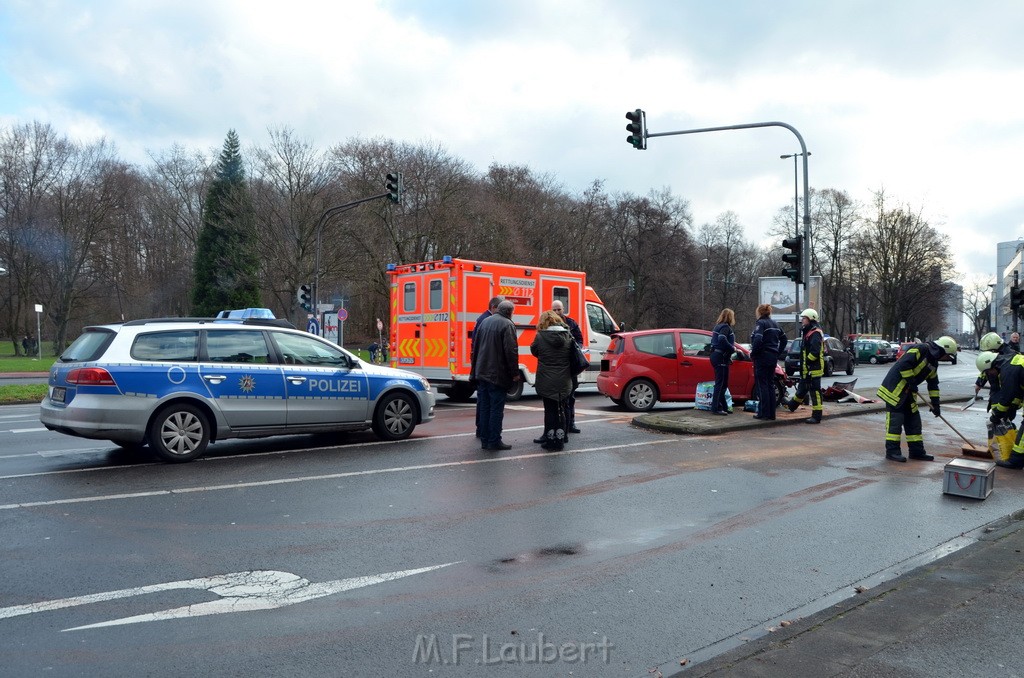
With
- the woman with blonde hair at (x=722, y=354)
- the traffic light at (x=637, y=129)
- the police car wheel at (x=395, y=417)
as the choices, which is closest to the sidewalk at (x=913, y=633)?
the police car wheel at (x=395, y=417)

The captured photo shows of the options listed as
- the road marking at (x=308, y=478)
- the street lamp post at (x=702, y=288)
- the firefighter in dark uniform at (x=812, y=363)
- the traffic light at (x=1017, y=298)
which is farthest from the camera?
the street lamp post at (x=702, y=288)

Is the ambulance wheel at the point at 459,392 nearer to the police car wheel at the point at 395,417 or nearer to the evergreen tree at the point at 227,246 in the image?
the police car wheel at the point at 395,417

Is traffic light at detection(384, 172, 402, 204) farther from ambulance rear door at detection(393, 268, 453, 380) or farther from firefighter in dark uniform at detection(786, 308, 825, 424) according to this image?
firefighter in dark uniform at detection(786, 308, 825, 424)

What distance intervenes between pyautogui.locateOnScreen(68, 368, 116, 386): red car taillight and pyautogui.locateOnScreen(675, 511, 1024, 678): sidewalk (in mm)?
7087

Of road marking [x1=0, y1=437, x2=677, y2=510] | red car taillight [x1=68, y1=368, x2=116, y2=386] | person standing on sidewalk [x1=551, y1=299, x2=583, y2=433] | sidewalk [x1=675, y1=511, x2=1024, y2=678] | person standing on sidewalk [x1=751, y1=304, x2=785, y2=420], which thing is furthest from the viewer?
person standing on sidewalk [x1=751, y1=304, x2=785, y2=420]

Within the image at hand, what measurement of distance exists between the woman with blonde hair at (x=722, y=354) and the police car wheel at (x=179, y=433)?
7739 mm

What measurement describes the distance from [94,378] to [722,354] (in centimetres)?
887

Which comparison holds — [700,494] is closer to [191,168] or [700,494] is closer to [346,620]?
[346,620]

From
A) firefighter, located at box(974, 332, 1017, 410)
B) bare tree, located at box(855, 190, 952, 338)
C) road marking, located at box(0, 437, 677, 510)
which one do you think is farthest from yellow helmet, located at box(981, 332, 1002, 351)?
bare tree, located at box(855, 190, 952, 338)

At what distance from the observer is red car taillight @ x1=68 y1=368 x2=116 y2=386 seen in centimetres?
869

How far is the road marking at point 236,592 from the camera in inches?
181

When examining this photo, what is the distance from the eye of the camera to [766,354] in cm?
1254

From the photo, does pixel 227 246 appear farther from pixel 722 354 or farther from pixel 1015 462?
pixel 1015 462

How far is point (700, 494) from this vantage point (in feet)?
26.2
